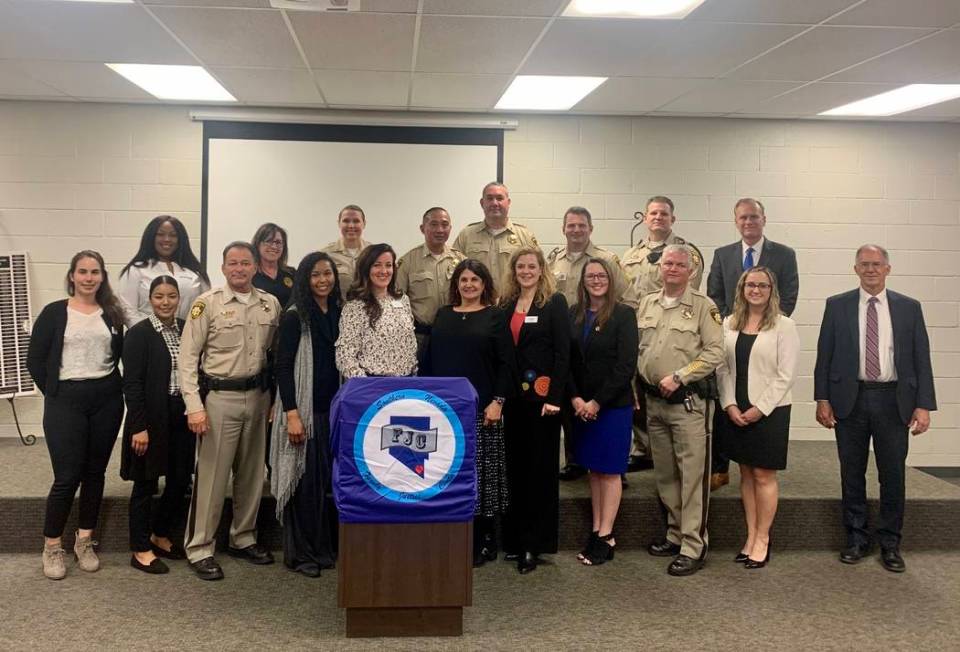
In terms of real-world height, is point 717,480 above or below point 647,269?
below

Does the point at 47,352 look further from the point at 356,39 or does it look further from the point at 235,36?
the point at 356,39

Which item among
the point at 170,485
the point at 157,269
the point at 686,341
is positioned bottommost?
the point at 170,485

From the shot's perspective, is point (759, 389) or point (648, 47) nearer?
point (759, 389)

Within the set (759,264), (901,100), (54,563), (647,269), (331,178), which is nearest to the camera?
(54,563)

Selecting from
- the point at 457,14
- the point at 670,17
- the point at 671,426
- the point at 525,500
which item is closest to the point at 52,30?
the point at 457,14

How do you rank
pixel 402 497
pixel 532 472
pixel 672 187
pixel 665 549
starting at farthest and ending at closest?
pixel 672 187, pixel 665 549, pixel 532 472, pixel 402 497

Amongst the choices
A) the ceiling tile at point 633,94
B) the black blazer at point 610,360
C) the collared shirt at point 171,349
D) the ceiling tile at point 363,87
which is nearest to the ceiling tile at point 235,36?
the ceiling tile at point 363,87

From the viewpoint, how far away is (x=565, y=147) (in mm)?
5992

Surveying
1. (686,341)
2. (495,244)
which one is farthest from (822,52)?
(495,244)

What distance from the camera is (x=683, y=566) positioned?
12.1ft

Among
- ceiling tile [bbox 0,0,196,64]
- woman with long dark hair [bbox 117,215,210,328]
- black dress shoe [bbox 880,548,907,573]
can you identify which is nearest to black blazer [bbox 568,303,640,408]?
black dress shoe [bbox 880,548,907,573]

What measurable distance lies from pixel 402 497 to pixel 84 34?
3156mm

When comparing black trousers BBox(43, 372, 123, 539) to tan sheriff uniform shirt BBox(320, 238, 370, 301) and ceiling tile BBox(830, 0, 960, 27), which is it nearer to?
tan sheriff uniform shirt BBox(320, 238, 370, 301)

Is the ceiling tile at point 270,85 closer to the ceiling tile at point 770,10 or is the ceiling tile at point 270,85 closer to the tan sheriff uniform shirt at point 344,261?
the tan sheriff uniform shirt at point 344,261
